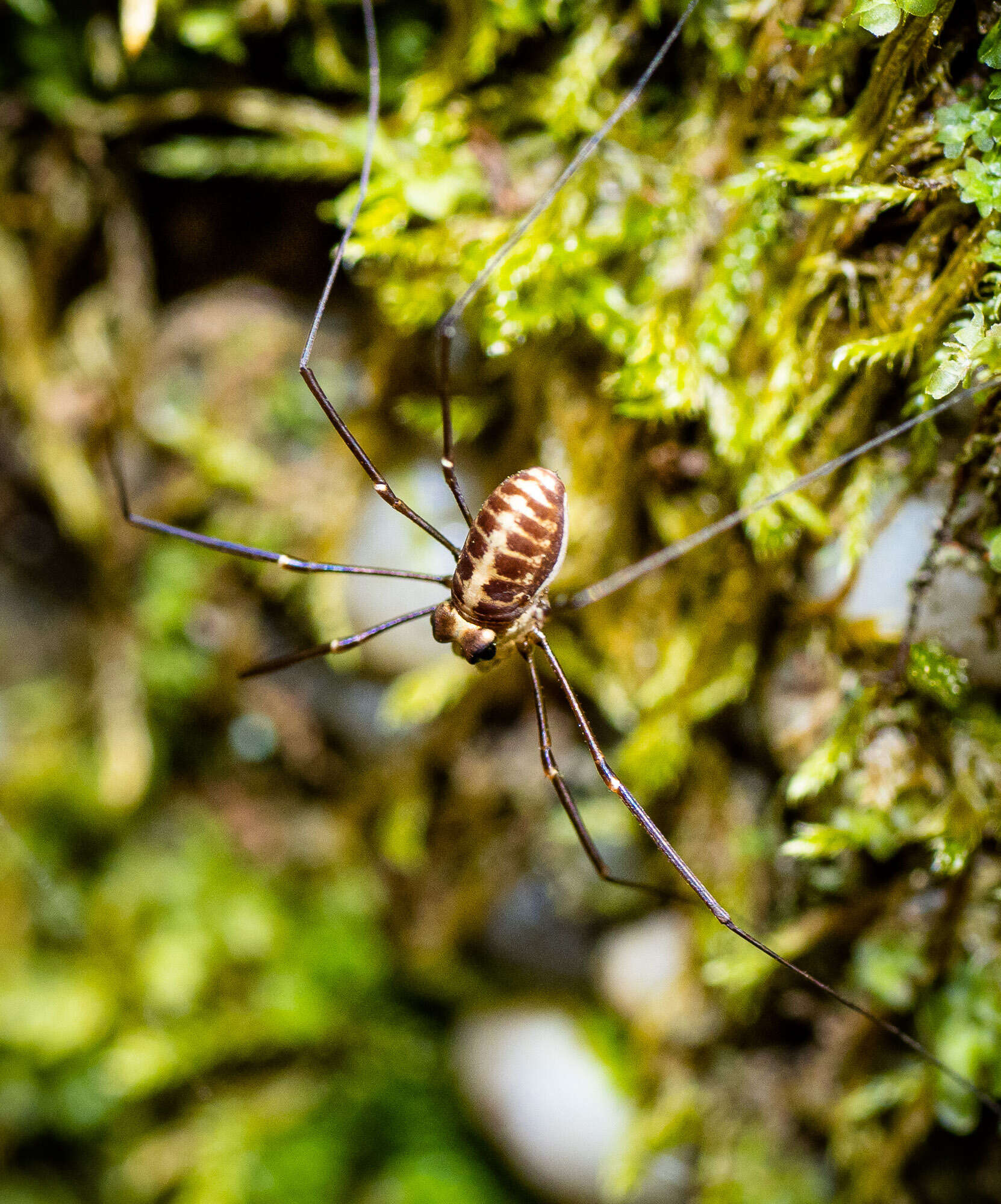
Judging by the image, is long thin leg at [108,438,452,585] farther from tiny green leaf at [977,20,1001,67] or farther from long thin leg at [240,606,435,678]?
tiny green leaf at [977,20,1001,67]

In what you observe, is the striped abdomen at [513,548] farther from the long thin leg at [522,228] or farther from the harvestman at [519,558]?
the long thin leg at [522,228]

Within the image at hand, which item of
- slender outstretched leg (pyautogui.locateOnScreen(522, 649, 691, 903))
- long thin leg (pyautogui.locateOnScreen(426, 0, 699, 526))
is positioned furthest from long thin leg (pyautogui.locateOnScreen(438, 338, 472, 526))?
slender outstretched leg (pyautogui.locateOnScreen(522, 649, 691, 903))

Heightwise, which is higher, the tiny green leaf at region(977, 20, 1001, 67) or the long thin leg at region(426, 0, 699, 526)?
the long thin leg at region(426, 0, 699, 526)

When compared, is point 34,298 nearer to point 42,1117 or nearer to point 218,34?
point 218,34

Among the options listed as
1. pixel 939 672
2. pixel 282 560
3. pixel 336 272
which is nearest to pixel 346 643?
pixel 282 560

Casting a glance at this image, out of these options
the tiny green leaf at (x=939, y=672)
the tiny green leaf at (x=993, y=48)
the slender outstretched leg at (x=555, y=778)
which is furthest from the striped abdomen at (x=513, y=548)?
the tiny green leaf at (x=993, y=48)

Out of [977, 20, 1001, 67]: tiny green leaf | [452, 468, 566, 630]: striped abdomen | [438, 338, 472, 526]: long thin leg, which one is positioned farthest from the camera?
[438, 338, 472, 526]: long thin leg

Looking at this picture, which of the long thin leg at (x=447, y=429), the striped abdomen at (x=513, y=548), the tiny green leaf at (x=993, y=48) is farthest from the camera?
the long thin leg at (x=447, y=429)

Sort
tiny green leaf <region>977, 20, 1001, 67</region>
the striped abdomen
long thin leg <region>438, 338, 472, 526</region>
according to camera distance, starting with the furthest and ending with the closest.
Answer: long thin leg <region>438, 338, 472, 526</region> → the striped abdomen → tiny green leaf <region>977, 20, 1001, 67</region>

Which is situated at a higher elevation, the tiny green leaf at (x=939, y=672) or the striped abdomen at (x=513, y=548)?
the striped abdomen at (x=513, y=548)

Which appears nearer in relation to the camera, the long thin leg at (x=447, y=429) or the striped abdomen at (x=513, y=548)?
the striped abdomen at (x=513, y=548)
